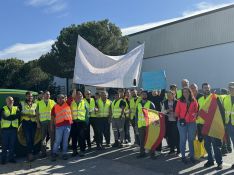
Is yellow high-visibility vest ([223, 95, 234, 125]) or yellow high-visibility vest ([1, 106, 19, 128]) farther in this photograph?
yellow high-visibility vest ([1, 106, 19, 128])

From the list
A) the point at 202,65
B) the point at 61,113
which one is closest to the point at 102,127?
the point at 61,113

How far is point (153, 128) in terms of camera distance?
10711 millimetres

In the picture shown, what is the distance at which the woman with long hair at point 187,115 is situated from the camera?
373 inches

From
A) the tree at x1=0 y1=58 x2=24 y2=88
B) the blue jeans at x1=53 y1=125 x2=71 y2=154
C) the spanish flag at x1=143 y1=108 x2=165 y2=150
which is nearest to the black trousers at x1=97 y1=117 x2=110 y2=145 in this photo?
the blue jeans at x1=53 y1=125 x2=71 y2=154

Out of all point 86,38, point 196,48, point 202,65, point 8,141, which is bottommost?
point 8,141

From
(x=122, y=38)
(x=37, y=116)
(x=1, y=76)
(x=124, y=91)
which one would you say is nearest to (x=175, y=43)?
(x=122, y=38)

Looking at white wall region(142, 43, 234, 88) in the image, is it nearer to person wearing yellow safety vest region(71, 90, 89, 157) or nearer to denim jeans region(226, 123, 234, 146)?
person wearing yellow safety vest region(71, 90, 89, 157)

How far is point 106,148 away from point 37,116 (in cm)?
264

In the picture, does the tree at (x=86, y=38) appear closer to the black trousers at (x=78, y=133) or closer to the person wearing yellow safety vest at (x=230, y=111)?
the black trousers at (x=78, y=133)

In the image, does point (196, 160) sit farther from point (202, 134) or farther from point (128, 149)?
point (128, 149)

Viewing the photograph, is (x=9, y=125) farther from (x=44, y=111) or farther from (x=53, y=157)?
(x=53, y=157)

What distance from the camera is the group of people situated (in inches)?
374

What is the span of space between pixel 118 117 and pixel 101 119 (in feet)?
1.82

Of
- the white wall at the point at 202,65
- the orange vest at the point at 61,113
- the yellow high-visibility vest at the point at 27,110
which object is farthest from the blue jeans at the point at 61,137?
the white wall at the point at 202,65
